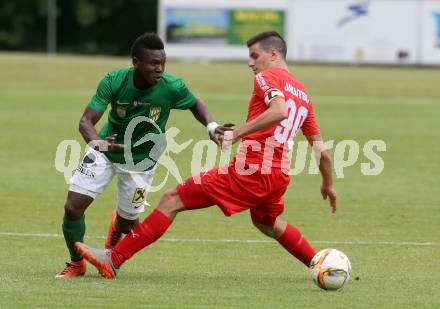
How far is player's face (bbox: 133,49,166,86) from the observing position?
33.2 ft

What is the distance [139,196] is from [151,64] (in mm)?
1491

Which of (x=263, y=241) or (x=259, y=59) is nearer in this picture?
(x=259, y=59)

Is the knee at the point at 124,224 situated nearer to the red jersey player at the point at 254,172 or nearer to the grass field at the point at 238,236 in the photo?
the grass field at the point at 238,236

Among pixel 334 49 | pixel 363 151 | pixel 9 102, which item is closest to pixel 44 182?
pixel 363 151

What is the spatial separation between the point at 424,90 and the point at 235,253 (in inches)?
1201

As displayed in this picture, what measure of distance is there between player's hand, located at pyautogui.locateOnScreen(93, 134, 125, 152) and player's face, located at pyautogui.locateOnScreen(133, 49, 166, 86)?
638 millimetres

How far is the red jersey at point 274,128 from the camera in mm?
9648

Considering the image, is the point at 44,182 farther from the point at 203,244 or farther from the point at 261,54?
the point at 261,54

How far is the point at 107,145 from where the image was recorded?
33.0ft

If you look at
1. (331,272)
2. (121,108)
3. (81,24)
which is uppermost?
(121,108)

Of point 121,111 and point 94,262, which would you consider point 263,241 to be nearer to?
point 121,111

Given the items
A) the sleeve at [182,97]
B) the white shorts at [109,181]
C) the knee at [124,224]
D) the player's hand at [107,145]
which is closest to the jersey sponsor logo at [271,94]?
the sleeve at [182,97]

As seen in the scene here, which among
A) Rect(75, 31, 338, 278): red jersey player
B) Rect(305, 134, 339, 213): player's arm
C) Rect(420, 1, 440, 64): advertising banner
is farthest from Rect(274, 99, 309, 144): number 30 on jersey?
Rect(420, 1, 440, 64): advertising banner

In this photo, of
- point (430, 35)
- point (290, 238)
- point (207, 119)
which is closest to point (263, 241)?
point (290, 238)
